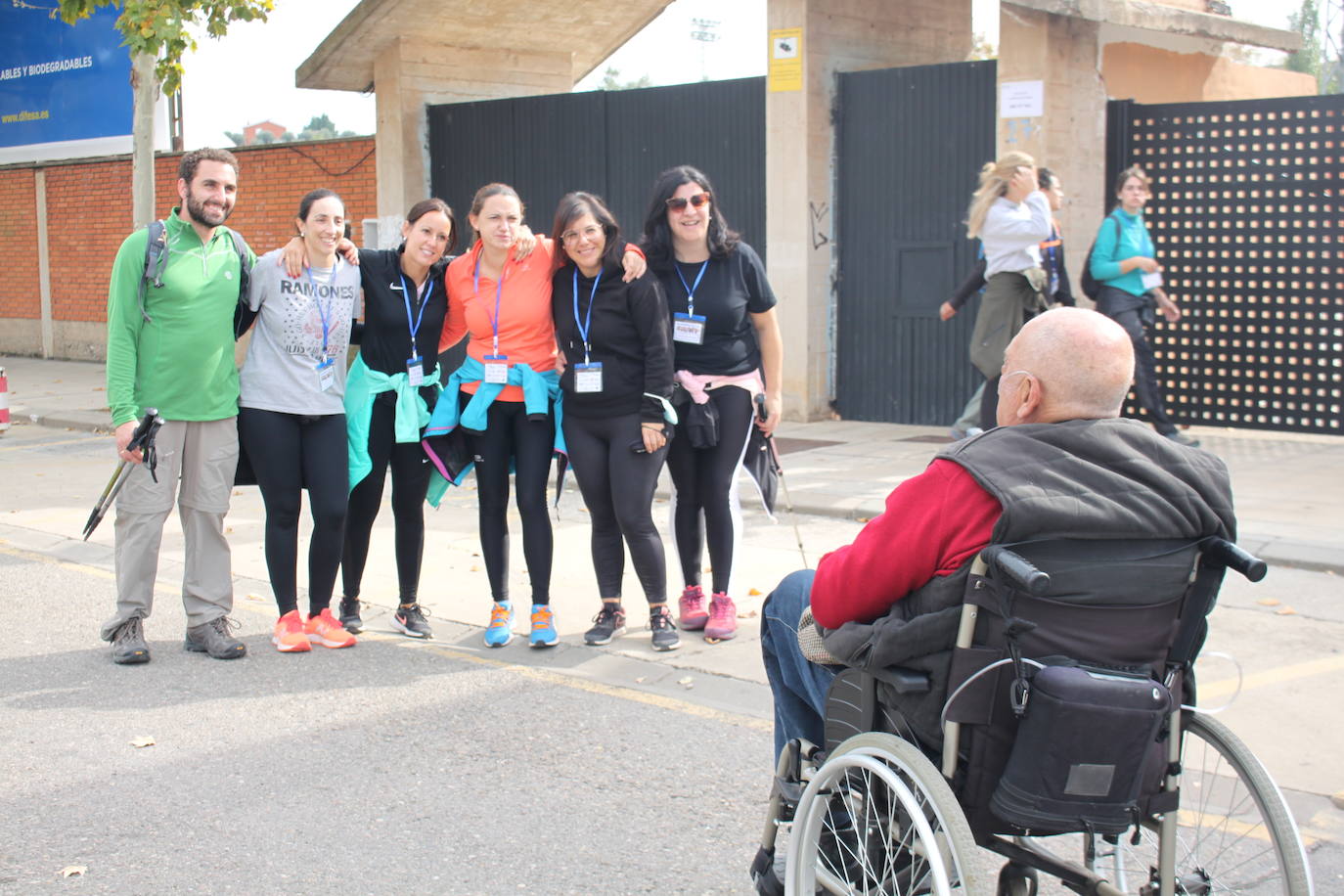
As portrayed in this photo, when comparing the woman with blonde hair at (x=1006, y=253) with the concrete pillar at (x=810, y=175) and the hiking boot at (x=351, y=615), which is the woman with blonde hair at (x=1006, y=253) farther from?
the hiking boot at (x=351, y=615)

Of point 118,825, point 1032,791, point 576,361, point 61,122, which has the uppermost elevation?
point 61,122

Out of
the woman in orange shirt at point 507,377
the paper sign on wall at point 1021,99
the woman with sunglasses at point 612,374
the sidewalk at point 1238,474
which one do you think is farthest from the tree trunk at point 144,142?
the woman with sunglasses at point 612,374

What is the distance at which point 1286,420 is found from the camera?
34.5 ft

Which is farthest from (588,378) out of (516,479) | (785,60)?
(785,60)

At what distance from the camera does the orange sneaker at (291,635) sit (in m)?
5.84

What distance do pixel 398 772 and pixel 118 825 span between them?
0.83 m

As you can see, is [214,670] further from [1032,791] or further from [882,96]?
[882,96]

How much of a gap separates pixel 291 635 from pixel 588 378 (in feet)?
5.38

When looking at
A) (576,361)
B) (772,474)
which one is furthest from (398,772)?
(772,474)

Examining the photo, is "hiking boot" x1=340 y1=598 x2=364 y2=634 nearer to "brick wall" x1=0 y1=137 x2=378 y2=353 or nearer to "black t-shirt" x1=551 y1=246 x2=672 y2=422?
"black t-shirt" x1=551 y1=246 x2=672 y2=422

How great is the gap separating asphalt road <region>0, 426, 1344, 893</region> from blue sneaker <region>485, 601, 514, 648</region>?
0.07 m

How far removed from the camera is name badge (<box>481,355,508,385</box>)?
224 inches

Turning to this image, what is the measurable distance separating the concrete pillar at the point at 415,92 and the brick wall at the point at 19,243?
833 centimetres

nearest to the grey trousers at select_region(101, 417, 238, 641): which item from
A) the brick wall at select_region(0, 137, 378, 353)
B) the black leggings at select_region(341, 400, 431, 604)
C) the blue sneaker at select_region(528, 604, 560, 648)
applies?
the black leggings at select_region(341, 400, 431, 604)
